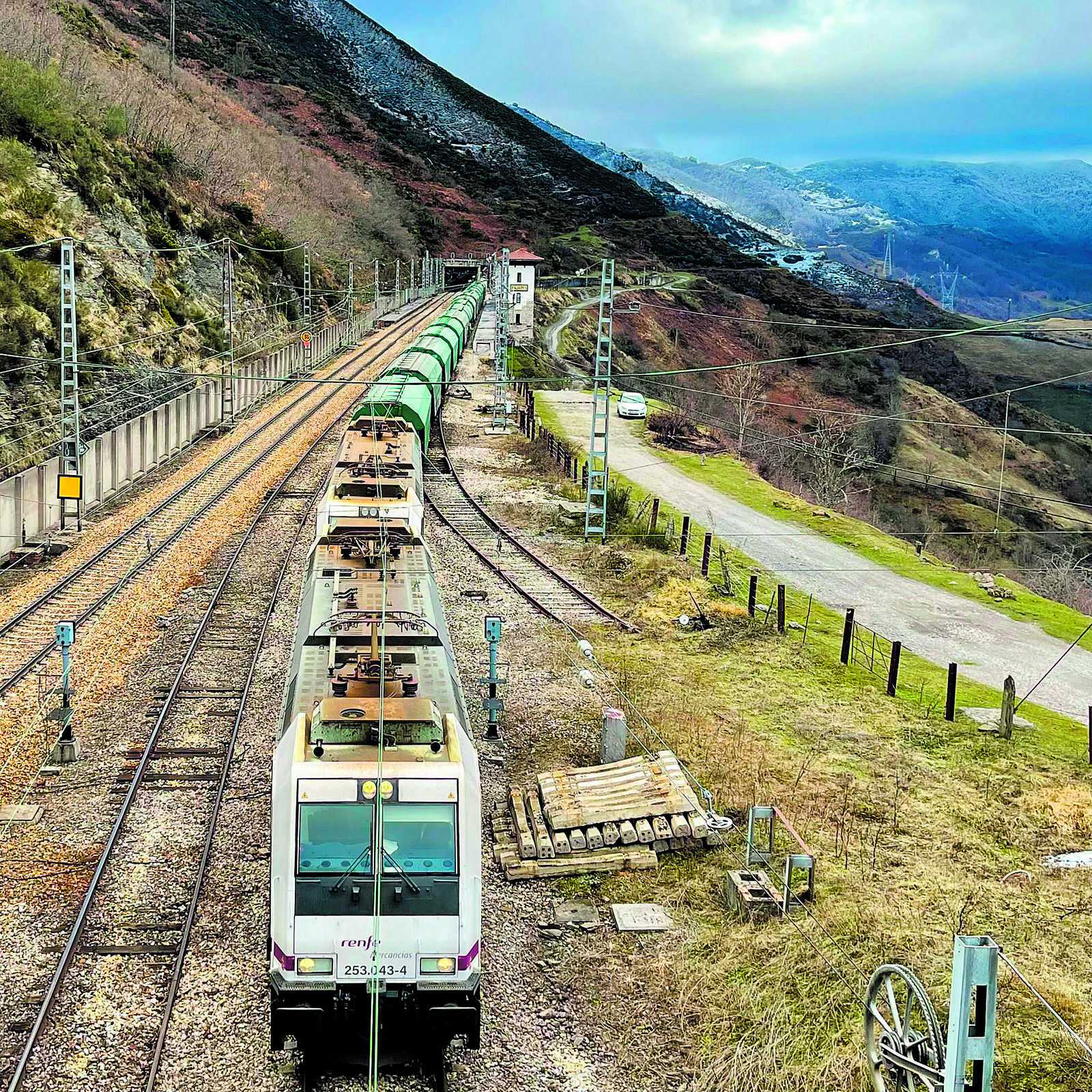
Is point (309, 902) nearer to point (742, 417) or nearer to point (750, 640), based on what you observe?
point (750, 640)

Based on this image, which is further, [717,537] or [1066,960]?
[717,537]

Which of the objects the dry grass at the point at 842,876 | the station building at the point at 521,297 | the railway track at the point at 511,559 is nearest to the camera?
the dry grass at the point at 842,876

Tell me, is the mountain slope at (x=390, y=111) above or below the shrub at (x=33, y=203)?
above

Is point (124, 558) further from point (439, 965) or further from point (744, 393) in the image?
point (744, 393)

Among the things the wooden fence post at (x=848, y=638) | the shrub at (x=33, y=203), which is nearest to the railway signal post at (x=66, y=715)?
the wooden fence post at (x=848, y=638)

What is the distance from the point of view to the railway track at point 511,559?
26.2m

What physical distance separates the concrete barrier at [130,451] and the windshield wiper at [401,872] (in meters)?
14.7

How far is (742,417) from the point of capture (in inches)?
2227

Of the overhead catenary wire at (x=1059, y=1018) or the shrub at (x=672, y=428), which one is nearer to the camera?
the overhead catenary wire at (x=1059, y=1018)

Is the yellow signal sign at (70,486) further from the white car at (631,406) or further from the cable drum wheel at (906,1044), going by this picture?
the white car at (631,406)

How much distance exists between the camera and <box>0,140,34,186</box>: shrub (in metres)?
40.7

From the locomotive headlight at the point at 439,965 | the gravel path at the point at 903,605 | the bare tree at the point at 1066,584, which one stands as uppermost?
the locomotive headlight at the point at 439,965

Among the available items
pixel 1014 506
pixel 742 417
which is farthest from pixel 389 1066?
pixel 1014 506

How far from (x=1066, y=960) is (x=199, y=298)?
162 ft
